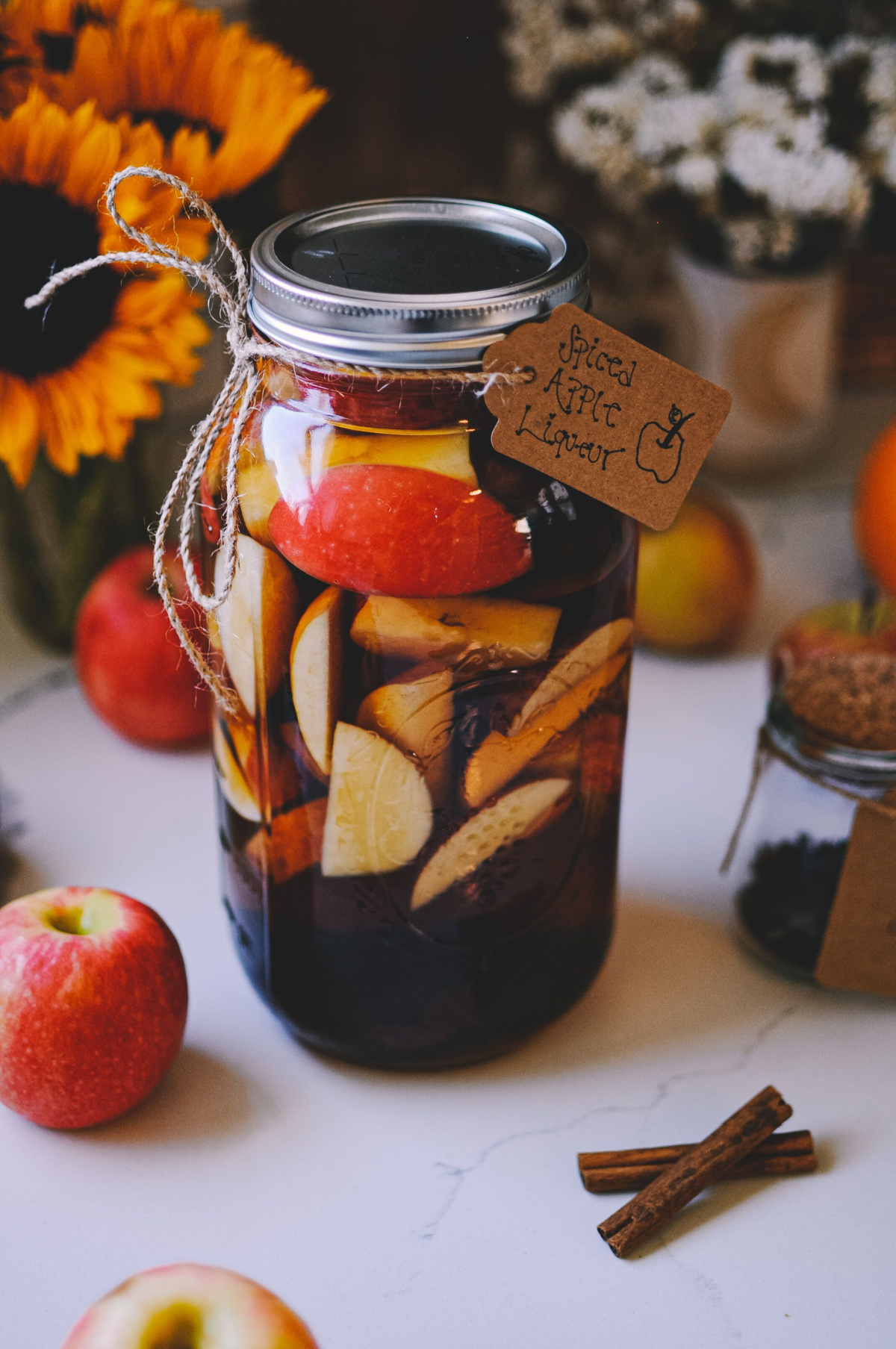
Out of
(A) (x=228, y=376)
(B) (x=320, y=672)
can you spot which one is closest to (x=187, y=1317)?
(B) (x=320, y=672)

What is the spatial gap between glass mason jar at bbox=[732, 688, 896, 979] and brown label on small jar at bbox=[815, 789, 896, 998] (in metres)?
0.01

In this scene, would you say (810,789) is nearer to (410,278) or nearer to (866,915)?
(866,915)

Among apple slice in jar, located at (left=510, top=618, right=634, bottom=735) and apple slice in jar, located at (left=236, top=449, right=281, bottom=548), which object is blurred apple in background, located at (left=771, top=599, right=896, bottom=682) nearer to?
apple slice in jar, located at (left=510, top=618, right=634, bottom=735)

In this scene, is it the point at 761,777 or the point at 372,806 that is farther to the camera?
the point at 761,777

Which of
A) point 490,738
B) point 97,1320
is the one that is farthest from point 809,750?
point 97,1320

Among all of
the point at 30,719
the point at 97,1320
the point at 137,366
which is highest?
the point at 137,366

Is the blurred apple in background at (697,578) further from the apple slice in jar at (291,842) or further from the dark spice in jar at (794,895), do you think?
the apple slice in jar at (291,842)

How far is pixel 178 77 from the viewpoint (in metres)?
0.67

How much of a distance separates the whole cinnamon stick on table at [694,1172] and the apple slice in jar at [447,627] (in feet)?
0.79

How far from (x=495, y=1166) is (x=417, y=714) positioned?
0.71ft

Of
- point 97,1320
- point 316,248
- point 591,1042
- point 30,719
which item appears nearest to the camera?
point 97,1320

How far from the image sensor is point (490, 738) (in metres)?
0.55

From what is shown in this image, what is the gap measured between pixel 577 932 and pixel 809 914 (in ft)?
0.43

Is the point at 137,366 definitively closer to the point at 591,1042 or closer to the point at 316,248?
the point at 316,248
